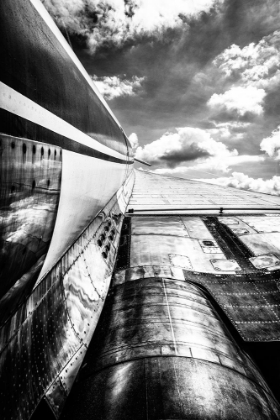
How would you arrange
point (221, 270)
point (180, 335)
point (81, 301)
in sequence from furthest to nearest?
point (221, 270), point (81, 301), point (180, 335)

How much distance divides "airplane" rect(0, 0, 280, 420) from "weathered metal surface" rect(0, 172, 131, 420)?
Answer: 0.05 feet

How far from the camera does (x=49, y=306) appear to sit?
272 centimetres

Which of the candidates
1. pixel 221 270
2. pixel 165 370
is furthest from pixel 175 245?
pixel 165 370

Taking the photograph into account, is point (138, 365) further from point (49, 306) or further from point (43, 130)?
point (43, 130)

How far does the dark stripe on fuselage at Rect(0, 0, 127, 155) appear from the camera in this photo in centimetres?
138

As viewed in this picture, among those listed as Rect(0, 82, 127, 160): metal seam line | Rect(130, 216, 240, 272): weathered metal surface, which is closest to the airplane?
Rect(0, 82, 127, 160): metal seam line

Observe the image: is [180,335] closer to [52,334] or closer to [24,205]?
[52,334]

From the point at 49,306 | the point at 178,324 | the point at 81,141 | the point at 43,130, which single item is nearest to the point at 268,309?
the point at 178,324

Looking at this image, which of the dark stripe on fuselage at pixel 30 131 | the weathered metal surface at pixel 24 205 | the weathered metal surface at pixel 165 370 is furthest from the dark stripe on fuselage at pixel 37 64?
the weathered metal surface at pixel 165 370

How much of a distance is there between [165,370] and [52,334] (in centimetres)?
132

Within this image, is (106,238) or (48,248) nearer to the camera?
(48,248)

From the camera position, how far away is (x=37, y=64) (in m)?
1.72

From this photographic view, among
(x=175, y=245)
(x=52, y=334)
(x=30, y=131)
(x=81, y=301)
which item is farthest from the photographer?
(x=175, y=245)

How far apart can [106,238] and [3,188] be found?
394 cm
